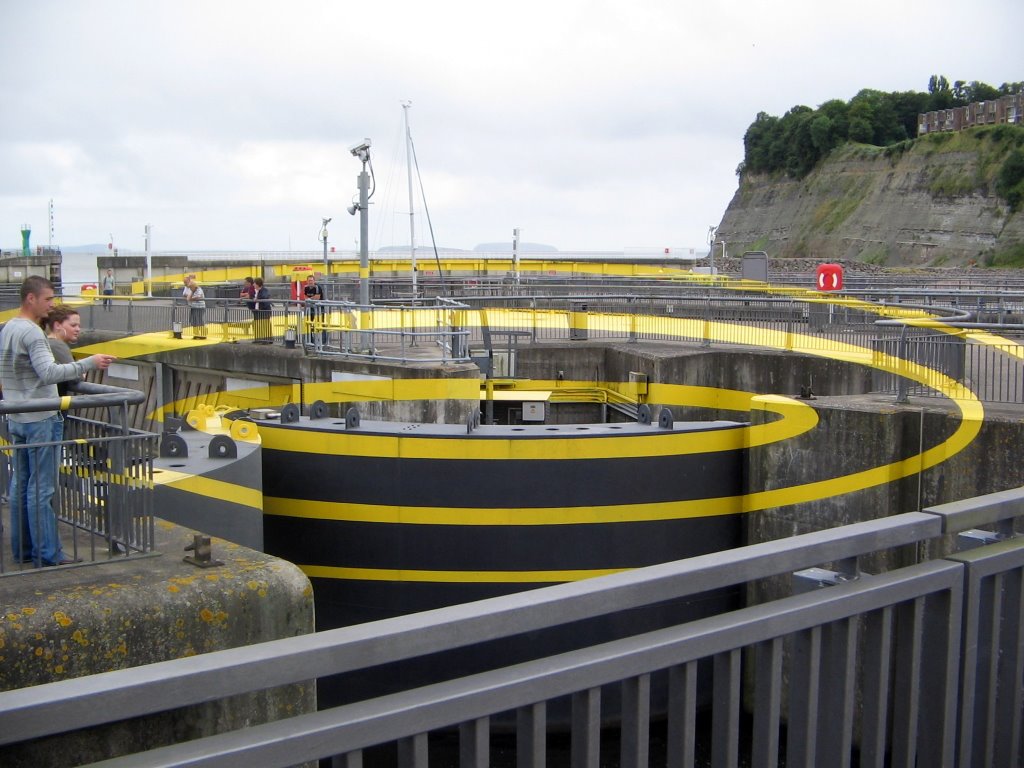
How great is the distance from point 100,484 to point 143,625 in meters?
1.23

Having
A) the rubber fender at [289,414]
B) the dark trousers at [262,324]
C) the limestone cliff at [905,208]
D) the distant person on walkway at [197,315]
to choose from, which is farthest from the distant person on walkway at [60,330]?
the limestone cliff at [905,208]

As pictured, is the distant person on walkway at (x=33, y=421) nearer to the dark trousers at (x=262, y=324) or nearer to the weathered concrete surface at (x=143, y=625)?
the weathered concrete surface at (x=143, y=625)

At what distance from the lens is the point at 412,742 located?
7.97ft

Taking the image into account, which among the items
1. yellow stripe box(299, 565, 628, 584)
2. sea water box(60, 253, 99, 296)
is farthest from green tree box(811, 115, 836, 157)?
yellow stripe box(299, 565, 628, 584)

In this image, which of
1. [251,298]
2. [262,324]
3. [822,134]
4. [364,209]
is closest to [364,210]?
[364,209]

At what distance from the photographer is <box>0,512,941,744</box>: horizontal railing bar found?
2.03 metres

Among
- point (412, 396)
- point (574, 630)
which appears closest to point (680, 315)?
point (412, 396)

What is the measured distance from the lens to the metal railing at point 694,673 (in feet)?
7.11

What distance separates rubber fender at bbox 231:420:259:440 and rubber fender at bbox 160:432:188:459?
2.46 feet

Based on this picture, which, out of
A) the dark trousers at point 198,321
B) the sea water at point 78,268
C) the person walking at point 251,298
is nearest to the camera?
the person walking at point 251,298

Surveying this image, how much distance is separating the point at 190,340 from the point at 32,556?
17.7 metres

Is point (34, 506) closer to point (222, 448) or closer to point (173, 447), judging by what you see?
point (222, 448)

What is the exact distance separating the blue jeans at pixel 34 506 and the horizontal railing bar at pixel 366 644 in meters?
3.61

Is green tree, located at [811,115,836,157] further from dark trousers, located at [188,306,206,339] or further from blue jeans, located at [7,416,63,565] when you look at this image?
blue jeans, located at [7,416,63,565]
